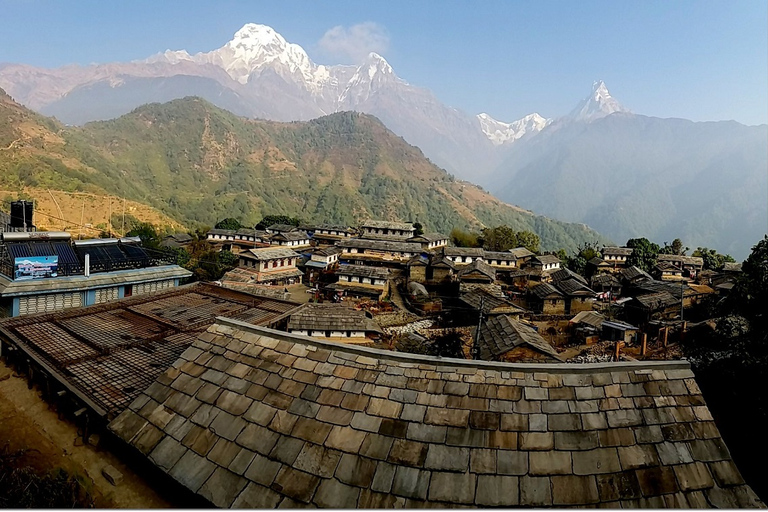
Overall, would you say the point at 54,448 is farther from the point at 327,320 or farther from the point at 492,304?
the point at 492,304

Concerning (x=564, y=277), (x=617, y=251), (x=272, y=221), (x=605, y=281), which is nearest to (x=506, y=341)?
(x=564, y=277)

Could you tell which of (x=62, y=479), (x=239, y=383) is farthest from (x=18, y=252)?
(x=239, y=383)

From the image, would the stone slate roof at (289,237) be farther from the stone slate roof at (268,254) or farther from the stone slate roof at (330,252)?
the stone slate roof at (268,254)

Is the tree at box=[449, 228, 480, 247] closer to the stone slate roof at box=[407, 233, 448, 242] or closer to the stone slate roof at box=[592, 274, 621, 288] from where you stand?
the stone slate roof at box=[407, 233, 448, 242]

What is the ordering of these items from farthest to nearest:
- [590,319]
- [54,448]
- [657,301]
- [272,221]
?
[272,221] < [657,301] < [590,319] < [54,448]

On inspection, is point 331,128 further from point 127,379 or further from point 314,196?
point 127,379

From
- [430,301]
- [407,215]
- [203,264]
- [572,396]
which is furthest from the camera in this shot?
[407,215]

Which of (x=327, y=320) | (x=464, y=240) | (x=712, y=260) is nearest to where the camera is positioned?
(x=327, y=320)
